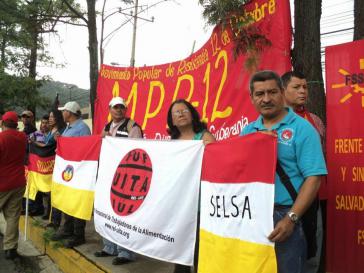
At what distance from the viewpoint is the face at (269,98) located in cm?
240

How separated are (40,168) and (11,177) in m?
0.52

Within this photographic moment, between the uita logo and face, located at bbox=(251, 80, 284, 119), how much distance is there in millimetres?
1495

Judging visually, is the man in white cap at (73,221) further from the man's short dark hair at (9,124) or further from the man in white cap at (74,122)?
the man's short dark hair at (9,124)

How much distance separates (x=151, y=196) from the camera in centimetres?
360

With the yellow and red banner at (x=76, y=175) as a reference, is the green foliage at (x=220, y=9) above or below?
above

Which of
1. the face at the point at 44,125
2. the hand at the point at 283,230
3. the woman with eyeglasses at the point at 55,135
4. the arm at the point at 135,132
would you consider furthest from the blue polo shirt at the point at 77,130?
the hand at the point at 283,230

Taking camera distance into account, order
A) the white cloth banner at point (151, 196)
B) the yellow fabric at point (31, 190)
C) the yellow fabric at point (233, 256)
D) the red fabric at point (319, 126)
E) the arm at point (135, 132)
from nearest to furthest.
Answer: the yellow fabric at point (233, 256), the red fabric at point (319, 126), the white cloth banner at point (151, 196), the arm at point (135, 132), the yellow fabric at point (31, 190)

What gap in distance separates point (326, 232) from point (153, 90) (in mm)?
3665

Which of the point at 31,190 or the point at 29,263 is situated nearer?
the point at 29,263

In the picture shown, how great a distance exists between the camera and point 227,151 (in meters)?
2.74

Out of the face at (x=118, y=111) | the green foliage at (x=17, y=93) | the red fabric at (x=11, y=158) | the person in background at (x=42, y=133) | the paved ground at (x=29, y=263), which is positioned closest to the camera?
the face at (x=118, y=111)

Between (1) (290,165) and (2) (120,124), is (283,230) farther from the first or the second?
(2) (120,124)

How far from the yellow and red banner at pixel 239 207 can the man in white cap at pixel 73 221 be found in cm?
269

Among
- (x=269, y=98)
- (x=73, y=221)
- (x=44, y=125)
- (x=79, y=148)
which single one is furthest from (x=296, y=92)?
(x=44, y=125)
